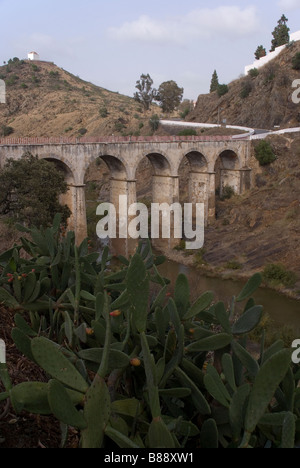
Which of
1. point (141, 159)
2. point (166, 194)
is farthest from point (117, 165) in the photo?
point (166, 194)

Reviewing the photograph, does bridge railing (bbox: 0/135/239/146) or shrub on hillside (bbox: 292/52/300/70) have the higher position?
shrub on hillside (bbox: 292/52/300/70)

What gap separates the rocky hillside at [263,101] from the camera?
42.4 m

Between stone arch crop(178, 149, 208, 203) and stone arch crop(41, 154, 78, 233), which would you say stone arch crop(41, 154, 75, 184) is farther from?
Result: stone arch crop(178, 149, 208, 203)

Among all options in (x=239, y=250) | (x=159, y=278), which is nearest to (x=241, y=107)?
(x=239, y=250)

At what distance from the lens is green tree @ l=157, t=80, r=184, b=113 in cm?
6475

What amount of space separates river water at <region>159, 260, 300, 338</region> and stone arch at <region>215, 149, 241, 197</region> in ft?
36.4

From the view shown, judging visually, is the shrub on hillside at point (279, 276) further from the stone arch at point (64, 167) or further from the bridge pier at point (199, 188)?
the stone arch at point (64, 167)

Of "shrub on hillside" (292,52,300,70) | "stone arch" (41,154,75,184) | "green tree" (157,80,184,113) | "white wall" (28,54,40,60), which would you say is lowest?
"stone arch" (41,154,75,184)

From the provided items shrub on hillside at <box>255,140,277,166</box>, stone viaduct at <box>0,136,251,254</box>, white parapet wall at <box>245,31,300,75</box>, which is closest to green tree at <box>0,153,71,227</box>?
stone viaduct at <box>0,136,251,254</box>

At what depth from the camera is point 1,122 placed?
68.2m

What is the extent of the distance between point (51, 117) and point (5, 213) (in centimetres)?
5179

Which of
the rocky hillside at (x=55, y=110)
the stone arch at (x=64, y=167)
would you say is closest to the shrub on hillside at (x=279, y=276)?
the stone arch at (x=64, y=167)

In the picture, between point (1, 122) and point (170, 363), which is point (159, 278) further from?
point (1, 122)

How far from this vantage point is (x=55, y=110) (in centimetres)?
6825
